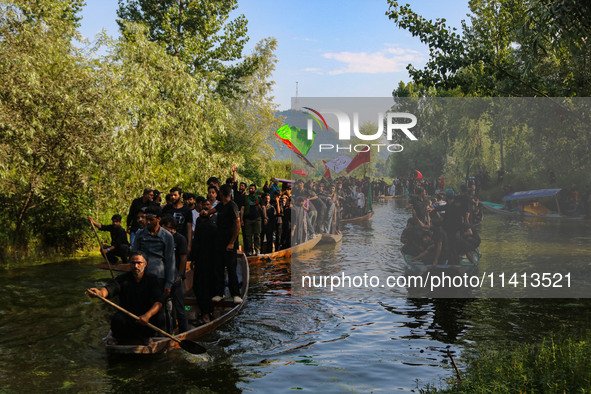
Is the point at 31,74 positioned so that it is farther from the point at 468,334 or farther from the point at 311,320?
the point at 468,334

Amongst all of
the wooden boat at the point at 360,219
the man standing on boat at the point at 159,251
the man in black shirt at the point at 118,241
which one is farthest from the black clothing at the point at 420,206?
the wooden boat at the point at 360,219

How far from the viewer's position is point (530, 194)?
16500 mm

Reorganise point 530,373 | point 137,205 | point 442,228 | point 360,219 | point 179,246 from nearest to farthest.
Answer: point 530,373
point 179,246
point 137,205
point 442,228
point 360,219

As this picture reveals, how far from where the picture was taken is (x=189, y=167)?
23469 mm

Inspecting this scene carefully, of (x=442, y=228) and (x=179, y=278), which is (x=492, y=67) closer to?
(x=442, y=228)

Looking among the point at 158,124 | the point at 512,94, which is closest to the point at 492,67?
the point at 512,94

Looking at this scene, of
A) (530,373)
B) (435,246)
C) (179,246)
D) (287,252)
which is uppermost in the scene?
(179,246)

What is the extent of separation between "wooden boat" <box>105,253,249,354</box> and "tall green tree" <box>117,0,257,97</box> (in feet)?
81.8

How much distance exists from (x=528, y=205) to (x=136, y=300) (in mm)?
11621

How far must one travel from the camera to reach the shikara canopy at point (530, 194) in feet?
53.5

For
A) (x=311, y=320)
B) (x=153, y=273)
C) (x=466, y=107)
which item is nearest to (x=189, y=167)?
(x=466, y=107)

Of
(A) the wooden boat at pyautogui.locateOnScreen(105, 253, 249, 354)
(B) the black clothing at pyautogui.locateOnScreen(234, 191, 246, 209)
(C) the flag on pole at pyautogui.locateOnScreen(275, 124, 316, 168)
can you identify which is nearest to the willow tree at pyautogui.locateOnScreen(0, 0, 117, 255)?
(B) the black clothing at pyautogui.locateOnScreen(234, 191, 246, 209)

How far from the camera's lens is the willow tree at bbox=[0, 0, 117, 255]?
51.4 ft

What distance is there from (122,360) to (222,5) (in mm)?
34091
